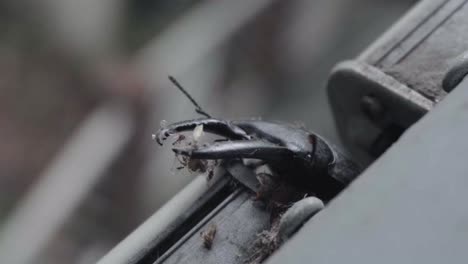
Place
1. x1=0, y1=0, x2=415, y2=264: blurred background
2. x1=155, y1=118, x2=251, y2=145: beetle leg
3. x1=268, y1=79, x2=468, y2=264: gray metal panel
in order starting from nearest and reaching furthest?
x1=268, y1=79, x2=468, y2=264: gray metal panel
x1=155, y1=118, x2=251, y2=145: beetle leg
x1=0, y1=0, x2=415, y2=264: blurred background

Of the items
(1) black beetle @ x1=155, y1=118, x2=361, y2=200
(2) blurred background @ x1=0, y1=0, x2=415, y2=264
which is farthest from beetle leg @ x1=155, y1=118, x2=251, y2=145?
(2) blurred background @ x1=0, y1=0, x2=415, y2=264

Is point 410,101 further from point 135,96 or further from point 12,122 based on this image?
point 12,122

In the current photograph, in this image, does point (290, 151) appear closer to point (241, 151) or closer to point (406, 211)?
point (241, 151)

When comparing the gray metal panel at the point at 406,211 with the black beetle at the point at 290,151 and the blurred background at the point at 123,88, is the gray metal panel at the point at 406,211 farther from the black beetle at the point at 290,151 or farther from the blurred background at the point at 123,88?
the blurred background at the point at 123,88

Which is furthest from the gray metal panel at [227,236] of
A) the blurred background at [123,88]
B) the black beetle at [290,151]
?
the blurred background at [123,88]

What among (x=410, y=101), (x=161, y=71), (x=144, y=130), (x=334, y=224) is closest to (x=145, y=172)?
(x=144, y=130)

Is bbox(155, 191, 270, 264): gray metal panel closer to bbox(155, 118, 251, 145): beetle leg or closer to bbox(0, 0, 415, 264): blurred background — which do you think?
bbox(155, 118, 251, 145): beetle leg
